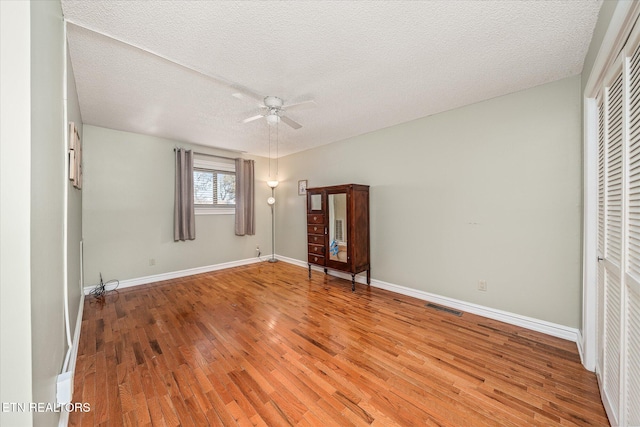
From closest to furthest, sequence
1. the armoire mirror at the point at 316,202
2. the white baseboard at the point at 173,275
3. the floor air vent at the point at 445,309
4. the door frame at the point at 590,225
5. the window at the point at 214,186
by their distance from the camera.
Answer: the door frame at the point at 590,225
the floor air vent at the point at 445,309
the white baseboard at the point at 173,275
the armoire mirror at the point at 316,202
the window at the point at 214,186

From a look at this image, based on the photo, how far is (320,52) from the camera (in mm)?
1820

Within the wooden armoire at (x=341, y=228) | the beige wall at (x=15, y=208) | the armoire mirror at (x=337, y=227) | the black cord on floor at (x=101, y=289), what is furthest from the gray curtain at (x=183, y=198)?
the beige wall at (x=15, y=208)

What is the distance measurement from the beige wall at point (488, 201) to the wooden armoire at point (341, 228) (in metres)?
0.21

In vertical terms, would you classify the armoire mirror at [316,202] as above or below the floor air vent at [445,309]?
above

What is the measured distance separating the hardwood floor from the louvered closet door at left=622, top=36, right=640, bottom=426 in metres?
0.46

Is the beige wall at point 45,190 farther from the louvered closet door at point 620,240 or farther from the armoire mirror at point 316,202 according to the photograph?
the armoire mirror at point 316,202

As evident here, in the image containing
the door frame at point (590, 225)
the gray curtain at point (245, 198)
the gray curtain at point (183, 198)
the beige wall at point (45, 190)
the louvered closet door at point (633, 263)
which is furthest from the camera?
the gray curtain at point (245, 198)

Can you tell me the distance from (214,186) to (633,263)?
200 inches

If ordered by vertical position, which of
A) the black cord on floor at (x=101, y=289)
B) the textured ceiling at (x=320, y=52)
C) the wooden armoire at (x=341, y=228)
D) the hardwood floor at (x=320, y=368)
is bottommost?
the hardwood floor at (x=320, y=368)

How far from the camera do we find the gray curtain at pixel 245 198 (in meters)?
4.79

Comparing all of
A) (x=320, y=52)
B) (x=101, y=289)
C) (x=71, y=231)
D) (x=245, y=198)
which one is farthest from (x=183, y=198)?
(x=320, y=52)

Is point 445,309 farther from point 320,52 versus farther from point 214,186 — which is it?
point 214,186

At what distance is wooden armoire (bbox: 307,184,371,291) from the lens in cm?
341

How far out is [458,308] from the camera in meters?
2.80
